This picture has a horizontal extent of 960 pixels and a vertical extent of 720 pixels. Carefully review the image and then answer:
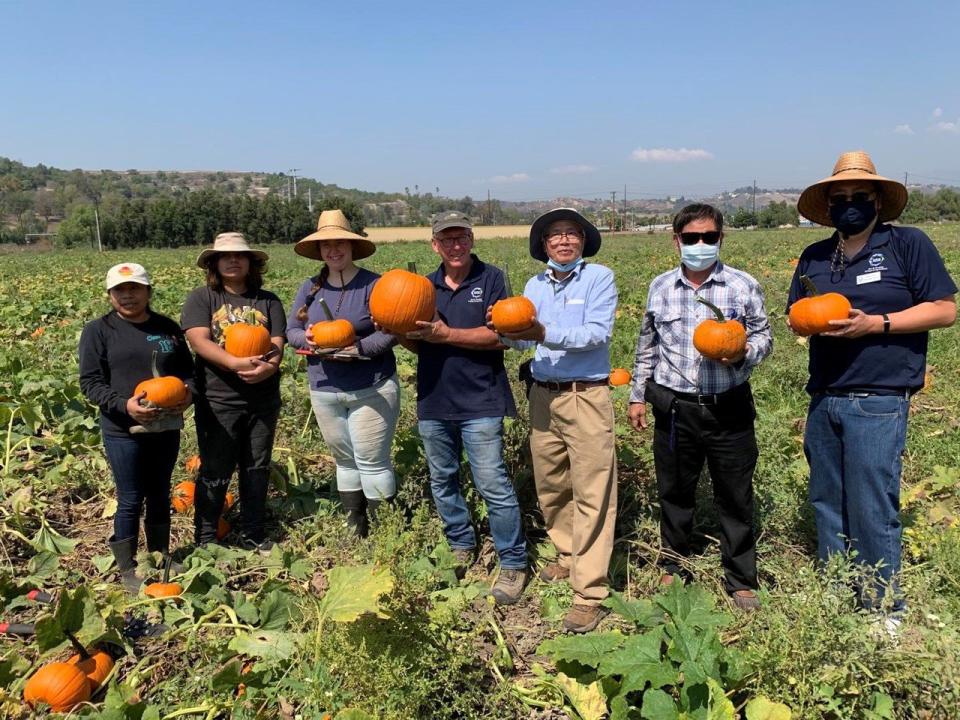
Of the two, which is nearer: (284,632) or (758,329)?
(284,632)

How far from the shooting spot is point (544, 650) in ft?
9.25

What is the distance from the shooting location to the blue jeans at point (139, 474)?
3.89m

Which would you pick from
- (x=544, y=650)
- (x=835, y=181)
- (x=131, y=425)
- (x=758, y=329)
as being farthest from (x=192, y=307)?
(x=835, y=181)

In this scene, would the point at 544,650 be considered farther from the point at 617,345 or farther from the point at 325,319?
the point at 617,345

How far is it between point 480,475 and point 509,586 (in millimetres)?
677

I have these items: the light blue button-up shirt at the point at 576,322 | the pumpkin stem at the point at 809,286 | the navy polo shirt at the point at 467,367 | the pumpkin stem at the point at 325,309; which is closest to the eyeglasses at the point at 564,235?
the light blue button-up shirt at the point at 576,322

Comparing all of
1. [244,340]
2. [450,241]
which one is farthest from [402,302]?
[244,340]

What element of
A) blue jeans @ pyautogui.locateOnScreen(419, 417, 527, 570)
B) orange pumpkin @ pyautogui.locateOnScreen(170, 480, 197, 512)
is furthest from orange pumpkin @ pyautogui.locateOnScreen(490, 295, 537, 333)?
orange pumpkin @ pyautogui.locateOnScreen(170, 480, 197, 512)

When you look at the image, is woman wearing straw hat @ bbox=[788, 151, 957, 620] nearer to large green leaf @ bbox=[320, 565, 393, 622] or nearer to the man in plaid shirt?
the man in plaid shirt

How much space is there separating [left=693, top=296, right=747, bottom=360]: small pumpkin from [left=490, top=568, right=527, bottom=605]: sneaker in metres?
1.69

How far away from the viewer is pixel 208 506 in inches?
172

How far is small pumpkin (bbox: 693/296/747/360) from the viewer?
3230 millimetres

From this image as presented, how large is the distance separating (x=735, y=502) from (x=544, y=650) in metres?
1.42

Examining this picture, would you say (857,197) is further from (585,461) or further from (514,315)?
(585,461)
